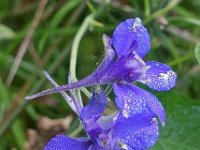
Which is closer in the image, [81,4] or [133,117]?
[133,117]

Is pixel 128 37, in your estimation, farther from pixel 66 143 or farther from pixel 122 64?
pixel 66 143

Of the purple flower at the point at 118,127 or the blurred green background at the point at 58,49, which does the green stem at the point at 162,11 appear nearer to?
the blurred green background at the point at 58,49

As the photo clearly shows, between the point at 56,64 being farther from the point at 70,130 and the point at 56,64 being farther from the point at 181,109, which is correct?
the point at 181,109

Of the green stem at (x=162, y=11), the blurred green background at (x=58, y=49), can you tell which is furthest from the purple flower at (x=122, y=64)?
the green stem at (x=162, y=11)

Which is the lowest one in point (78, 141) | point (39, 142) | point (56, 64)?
point (39, 142)

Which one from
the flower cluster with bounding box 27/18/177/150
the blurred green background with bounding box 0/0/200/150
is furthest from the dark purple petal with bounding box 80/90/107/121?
the blurred green background with bounding box 0/0/200/150

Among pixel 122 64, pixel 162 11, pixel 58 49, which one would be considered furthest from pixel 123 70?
pixel 58 49

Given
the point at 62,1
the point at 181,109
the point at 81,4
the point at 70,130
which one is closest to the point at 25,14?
the point at 62,1

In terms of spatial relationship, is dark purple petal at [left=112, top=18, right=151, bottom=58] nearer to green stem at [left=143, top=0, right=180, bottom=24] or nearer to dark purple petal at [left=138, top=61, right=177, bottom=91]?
dark purple petal at [left=138, top=61, right=177, bottom=91]

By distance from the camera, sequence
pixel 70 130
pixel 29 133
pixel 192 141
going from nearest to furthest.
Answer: pixel 192 141
pixel 70 130
pixel 29 133

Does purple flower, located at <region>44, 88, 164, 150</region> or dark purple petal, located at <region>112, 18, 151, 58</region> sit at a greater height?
dark purple petal, located at <region>112, 18, 151, 58</region>
